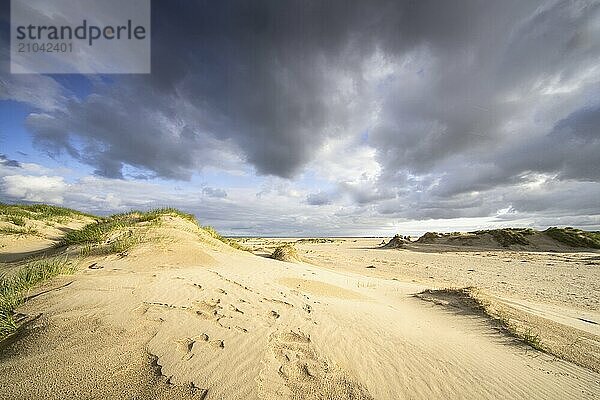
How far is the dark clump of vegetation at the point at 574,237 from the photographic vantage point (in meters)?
21.8

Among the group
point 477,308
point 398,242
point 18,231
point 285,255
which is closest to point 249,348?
point 477,308

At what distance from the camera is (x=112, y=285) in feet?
13.5

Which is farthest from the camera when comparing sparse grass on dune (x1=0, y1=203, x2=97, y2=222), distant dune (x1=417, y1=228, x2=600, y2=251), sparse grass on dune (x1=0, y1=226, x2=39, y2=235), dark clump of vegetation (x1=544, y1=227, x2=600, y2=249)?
distant dune (x1=417, y1=228, x2=600, y2=251)

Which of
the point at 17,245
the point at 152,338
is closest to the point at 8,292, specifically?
the point at 152,338

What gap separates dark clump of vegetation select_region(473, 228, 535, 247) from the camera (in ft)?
80.4

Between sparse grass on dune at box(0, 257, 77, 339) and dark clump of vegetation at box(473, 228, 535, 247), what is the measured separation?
3100 cm

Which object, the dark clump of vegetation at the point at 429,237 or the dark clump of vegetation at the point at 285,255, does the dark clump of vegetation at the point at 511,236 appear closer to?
the dark clump of vegetation at the point at 429,237

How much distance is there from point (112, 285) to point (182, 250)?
109 inches

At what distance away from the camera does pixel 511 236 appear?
83.3 ft

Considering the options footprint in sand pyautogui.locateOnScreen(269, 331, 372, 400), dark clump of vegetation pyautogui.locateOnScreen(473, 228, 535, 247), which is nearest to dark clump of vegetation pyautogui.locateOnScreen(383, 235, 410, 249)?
dark clump of vegetation pyautogui.locateOnScreen(473, 228, 535, 247)

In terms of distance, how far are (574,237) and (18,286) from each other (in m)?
34.3

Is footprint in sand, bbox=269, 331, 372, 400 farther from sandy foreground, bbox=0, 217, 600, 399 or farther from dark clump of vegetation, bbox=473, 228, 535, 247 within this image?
dark clump of vegetation, bbox=473, 228, 535, 247

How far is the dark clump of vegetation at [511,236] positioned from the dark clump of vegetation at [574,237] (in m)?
1.58

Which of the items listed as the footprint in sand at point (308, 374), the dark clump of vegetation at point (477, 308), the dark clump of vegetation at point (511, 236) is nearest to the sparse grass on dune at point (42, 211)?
the footprint in sand at point (308, 374)
